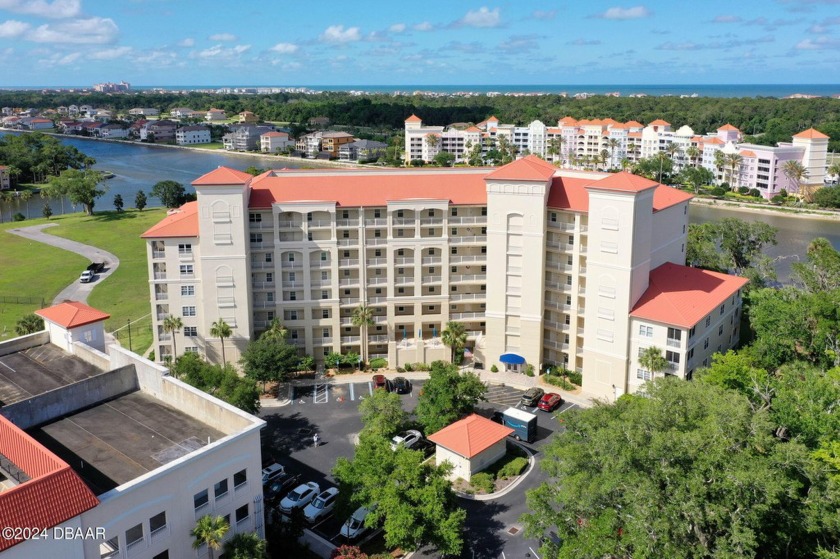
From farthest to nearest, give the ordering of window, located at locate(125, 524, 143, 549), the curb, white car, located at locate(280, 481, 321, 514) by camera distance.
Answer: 1. the curb
2. white car, located at locate(280, 481, 321, 514)
3. window, located at locate(125, 524, 143, 549)

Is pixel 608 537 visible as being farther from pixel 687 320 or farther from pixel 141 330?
pixel 141 330

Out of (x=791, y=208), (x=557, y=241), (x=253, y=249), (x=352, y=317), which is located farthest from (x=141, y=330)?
(x=791, y=208)

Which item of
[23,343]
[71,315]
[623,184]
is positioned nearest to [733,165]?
[623,184]

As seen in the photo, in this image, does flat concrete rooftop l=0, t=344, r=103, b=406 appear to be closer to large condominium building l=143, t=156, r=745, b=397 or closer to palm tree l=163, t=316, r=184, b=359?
palm tree l=163, t=316, r=184, b=359

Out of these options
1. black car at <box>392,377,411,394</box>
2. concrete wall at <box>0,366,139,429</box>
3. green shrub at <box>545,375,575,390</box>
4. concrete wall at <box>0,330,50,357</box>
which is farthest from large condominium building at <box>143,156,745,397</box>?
concrete wall at <box>0,366,139,429</box>

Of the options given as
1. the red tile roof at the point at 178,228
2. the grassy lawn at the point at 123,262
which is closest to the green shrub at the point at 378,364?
the red tile roof at the point at 178,228

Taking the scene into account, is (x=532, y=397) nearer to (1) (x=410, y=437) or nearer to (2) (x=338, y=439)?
(1) (x=410, y=437)
